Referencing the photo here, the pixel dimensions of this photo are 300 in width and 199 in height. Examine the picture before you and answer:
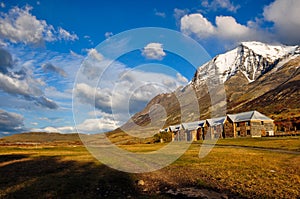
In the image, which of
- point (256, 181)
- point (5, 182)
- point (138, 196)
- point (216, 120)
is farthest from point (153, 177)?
point (216, 120)

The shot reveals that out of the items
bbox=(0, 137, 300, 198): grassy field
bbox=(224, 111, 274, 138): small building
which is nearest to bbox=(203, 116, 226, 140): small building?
bbox=(224, 111, 274, 138): small building

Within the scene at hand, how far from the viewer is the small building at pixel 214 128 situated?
427ft

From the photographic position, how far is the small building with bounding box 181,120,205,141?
142 metres

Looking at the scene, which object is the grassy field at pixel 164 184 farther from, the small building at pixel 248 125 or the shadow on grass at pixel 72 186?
the small building at pixel 248 125

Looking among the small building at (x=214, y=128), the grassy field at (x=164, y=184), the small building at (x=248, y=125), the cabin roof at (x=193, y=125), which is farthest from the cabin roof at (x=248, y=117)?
the grassy field at (x=164, y=184)

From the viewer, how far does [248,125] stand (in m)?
117

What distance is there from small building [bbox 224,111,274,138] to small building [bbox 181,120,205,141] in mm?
17889

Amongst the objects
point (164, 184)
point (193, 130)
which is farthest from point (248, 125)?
point (164, 184)

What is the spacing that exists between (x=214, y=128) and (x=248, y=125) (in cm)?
1968

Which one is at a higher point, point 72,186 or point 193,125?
point 193,125

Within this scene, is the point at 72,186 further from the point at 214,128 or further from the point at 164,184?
the point at 214,128

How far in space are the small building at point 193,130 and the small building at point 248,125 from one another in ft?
58.7

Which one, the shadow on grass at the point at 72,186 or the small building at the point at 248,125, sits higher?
the small building at the point at 248,125

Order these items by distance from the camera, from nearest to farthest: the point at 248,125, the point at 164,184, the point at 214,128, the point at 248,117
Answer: the point at 164,184, the point at 248,125, the point at 248,117, the point at 214,128
